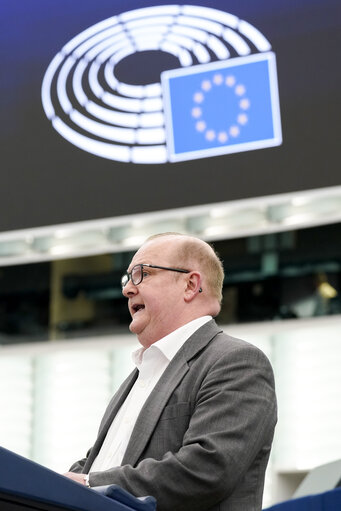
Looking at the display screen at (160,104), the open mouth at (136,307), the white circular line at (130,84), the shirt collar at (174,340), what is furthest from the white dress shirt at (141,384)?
the white circular line at (130,84)

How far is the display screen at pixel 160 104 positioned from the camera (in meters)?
3.85

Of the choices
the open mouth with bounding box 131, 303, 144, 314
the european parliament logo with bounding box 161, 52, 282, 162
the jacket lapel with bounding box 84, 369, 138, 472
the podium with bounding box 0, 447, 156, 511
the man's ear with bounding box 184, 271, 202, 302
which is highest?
the european parliament logo with bounding box 161, 52, 282, 162

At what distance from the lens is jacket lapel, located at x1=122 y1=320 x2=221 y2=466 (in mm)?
1976

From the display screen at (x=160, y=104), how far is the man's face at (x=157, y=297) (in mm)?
1590

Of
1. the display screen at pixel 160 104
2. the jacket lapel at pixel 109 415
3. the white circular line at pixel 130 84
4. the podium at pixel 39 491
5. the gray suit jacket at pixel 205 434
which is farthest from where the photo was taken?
the white circular line at pixel 130 84

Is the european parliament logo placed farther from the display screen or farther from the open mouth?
the open mouth

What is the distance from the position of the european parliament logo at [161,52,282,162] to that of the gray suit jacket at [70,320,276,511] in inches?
72.5

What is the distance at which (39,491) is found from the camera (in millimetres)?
1280

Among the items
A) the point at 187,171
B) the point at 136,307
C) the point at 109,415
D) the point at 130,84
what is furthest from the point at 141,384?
the point at 130,84

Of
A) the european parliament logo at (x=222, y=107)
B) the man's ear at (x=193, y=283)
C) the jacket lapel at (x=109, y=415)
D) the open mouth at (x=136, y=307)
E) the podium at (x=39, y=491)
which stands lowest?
the jacket lapel at (x=109, y=415)

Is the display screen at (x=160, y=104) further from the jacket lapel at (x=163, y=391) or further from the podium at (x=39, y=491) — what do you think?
the podium at (x=39, y=491)

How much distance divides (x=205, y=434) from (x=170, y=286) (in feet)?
1.73

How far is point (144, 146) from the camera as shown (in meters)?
4.07

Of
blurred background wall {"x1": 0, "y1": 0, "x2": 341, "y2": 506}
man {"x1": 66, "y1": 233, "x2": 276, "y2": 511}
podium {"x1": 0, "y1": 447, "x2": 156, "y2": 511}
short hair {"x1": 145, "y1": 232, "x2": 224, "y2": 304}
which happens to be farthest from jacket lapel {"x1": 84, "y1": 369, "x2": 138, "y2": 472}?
blurred background wall {"x1": 0, "y1": 0, "x2": 341, "y2": 506}
